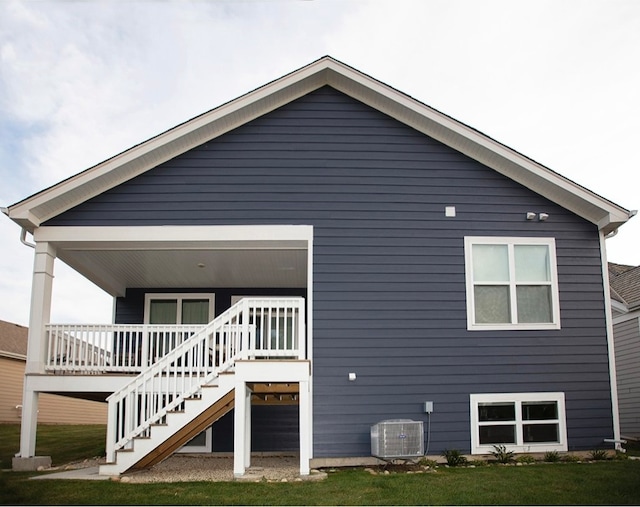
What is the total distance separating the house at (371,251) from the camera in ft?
40.0

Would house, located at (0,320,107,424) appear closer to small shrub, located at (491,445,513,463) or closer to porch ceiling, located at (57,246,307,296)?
porch ceiling, located at (57,246,307,296)

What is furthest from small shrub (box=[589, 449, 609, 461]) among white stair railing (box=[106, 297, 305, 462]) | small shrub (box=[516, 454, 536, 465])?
white stair railing (box=[106, 297, 305, 462])

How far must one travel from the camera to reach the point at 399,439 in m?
11.3

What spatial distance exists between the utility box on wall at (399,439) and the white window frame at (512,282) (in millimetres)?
2258

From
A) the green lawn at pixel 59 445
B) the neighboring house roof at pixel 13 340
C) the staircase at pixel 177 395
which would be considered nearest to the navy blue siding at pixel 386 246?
the staircase at pixel 177 395

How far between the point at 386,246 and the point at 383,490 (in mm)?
4691

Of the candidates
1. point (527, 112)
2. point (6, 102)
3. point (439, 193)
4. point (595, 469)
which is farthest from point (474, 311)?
point (6, 102)

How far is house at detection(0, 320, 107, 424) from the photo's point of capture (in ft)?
82.3

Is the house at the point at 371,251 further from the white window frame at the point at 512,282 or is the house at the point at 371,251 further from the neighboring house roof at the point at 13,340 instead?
the neighboring house roof at the point at 13,340

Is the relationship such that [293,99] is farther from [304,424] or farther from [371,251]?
[304,424]

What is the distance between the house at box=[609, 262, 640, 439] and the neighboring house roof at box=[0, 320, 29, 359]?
2042 cm

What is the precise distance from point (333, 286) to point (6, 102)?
7.74 metres

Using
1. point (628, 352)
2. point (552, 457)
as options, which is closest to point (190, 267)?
point (552, 457)

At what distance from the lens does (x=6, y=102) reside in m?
14.1
